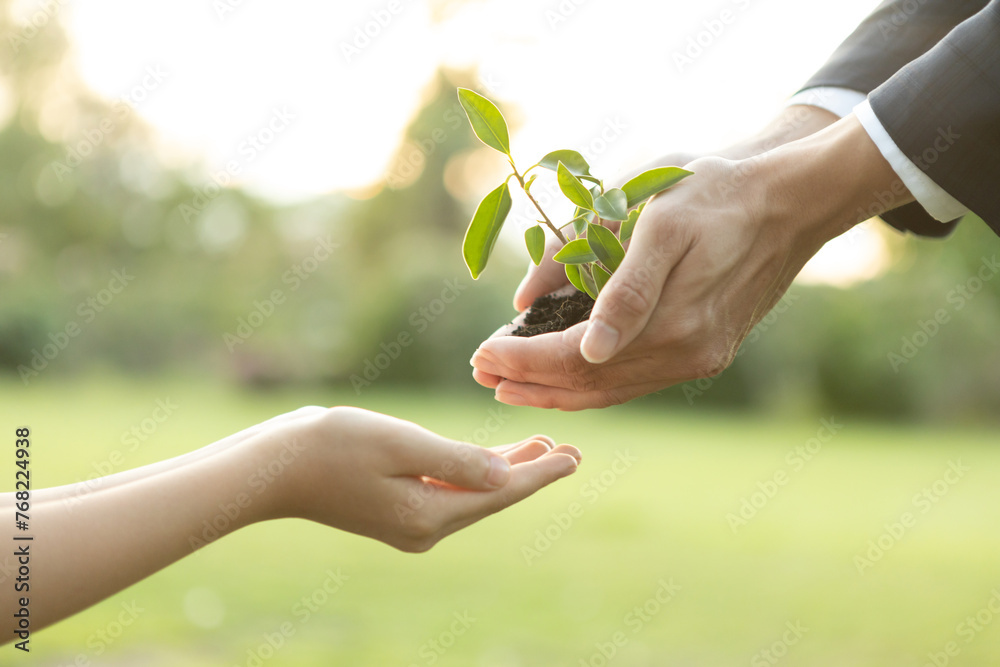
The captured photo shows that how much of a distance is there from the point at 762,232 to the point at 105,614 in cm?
348

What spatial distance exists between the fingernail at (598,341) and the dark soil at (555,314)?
1.25ft

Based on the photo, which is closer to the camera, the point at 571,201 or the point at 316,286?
the point at 571,201

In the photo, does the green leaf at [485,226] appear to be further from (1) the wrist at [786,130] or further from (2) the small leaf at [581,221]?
(1) the wrist at [786,130]

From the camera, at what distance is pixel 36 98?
713 inches

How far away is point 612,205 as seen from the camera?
153 cm

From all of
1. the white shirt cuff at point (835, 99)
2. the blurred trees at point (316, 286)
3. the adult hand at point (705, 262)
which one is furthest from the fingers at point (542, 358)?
the blurred trees at point (316, 286)

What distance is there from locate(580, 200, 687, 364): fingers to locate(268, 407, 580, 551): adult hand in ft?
0.93

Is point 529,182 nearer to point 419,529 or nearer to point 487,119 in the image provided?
point 487,119

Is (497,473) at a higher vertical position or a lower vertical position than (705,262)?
lower

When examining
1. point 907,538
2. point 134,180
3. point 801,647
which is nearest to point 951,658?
point 801,647

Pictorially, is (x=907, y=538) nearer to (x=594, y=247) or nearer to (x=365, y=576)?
(x=365, y=576)

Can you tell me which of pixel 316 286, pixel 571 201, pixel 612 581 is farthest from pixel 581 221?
pixel 316 286

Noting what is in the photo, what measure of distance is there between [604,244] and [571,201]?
0.13m

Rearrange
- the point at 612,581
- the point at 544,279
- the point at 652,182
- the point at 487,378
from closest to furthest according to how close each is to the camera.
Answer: the point at 652,182 < the point at 487,378 < the point at 544,279 < the point at 612,581
